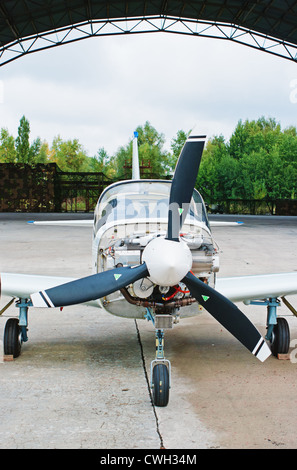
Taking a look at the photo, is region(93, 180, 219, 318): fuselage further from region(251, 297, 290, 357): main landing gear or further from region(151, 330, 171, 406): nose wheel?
region(251, 297, 290, 357): main landing gear

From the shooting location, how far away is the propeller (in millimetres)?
3793

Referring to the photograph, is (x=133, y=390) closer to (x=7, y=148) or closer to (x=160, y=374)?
(x=160, y=374)

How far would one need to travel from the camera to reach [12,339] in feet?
17.8

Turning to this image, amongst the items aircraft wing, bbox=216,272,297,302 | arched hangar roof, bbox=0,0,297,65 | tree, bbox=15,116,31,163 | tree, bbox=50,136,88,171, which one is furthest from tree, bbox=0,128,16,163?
aircraft wing, bbox=216,272,297,302

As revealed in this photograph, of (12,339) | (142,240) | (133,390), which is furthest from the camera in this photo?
(12,339)

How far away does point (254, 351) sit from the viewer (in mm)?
4184

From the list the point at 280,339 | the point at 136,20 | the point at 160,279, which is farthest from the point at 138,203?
the point at 136,20

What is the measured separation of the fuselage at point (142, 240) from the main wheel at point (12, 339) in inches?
48.7

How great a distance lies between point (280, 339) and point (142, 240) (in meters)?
2.30

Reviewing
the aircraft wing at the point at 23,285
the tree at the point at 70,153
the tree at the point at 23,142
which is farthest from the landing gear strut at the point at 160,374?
the tree at the point at 70,153

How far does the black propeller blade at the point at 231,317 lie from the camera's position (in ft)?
13.6
